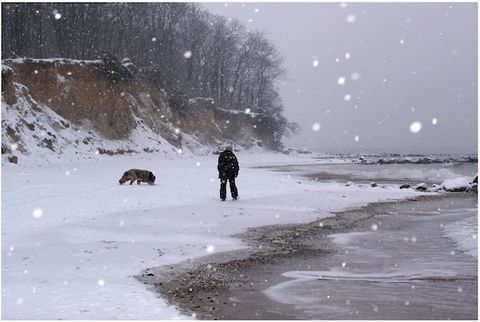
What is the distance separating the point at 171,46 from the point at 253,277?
188 ft

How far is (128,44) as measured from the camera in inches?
2046

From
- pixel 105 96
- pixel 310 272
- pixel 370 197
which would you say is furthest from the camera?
pixel 105 96

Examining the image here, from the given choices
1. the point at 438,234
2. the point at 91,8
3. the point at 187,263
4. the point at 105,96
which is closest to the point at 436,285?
the point at 187,263

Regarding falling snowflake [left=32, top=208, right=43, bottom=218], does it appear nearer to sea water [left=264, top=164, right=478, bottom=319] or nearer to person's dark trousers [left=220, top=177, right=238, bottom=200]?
person's dark trousers [left=220, top=177, right=238, bottom=200]

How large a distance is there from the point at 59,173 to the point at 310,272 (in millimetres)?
15881

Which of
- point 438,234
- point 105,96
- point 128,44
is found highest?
point 128,44

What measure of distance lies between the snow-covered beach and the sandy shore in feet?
0.99

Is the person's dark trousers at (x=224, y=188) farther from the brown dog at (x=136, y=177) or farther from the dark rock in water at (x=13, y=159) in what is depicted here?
the dark rock in water at (x=13, y=159)

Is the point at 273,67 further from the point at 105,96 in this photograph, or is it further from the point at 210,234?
the point at 210,234

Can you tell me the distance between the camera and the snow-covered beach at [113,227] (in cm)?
574

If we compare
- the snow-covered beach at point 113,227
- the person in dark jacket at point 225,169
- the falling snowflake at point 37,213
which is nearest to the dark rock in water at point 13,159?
the snow-covered beach at point 113,227

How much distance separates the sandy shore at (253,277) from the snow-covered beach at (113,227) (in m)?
0.30

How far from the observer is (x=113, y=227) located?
10.6 metres

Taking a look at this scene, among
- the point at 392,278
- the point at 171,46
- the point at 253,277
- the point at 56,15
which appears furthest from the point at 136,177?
the point at 171,46
